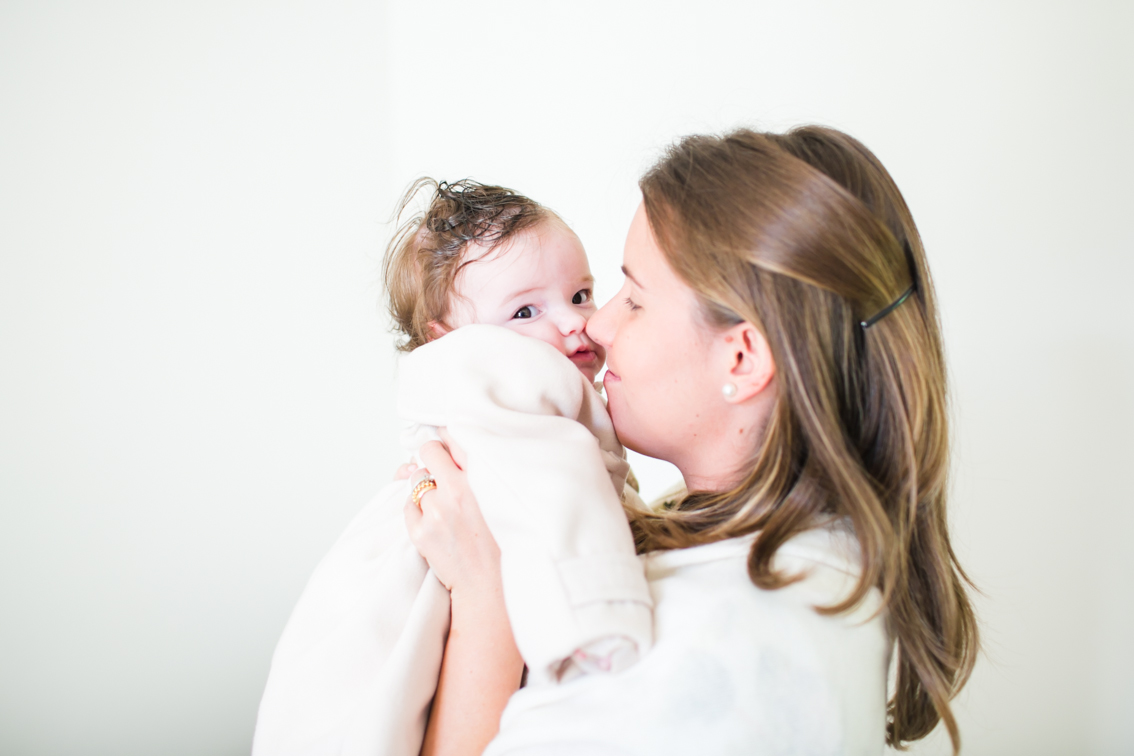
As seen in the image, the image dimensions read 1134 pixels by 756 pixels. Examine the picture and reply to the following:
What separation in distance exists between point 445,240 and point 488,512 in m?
0.72

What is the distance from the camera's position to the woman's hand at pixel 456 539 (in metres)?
1.04

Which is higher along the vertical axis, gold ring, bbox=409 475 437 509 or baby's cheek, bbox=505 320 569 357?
baby's cheek, bbox=505 320 569 357

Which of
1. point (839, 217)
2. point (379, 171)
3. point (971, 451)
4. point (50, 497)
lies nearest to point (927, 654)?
point (839, 217)

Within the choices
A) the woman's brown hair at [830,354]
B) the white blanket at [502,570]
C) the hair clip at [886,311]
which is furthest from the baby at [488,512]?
the hair clip at [886,311]

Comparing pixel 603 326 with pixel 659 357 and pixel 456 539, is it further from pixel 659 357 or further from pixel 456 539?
pixel 456 539

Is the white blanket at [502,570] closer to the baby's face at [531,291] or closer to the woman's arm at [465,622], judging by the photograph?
the woman's arm at [465,622]

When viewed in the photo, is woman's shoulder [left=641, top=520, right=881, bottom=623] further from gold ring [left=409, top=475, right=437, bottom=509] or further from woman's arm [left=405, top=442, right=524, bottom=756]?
gold ring [left=409, top=475, right=437, bottom=509]

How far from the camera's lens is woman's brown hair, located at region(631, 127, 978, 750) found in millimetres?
949

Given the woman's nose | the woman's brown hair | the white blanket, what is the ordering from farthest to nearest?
the woman's nose, the woman's brown hair, the white blanket

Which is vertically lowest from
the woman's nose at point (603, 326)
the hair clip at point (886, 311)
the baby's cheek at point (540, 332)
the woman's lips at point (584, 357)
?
the woman's lips at point (584, 357)

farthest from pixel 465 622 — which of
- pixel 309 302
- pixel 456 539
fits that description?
pixel 309 302

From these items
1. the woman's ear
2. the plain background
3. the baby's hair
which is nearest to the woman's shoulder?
the woman's ear

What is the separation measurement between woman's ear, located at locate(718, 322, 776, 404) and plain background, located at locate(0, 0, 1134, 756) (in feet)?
2.60

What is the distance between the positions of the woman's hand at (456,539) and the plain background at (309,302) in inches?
39.0
